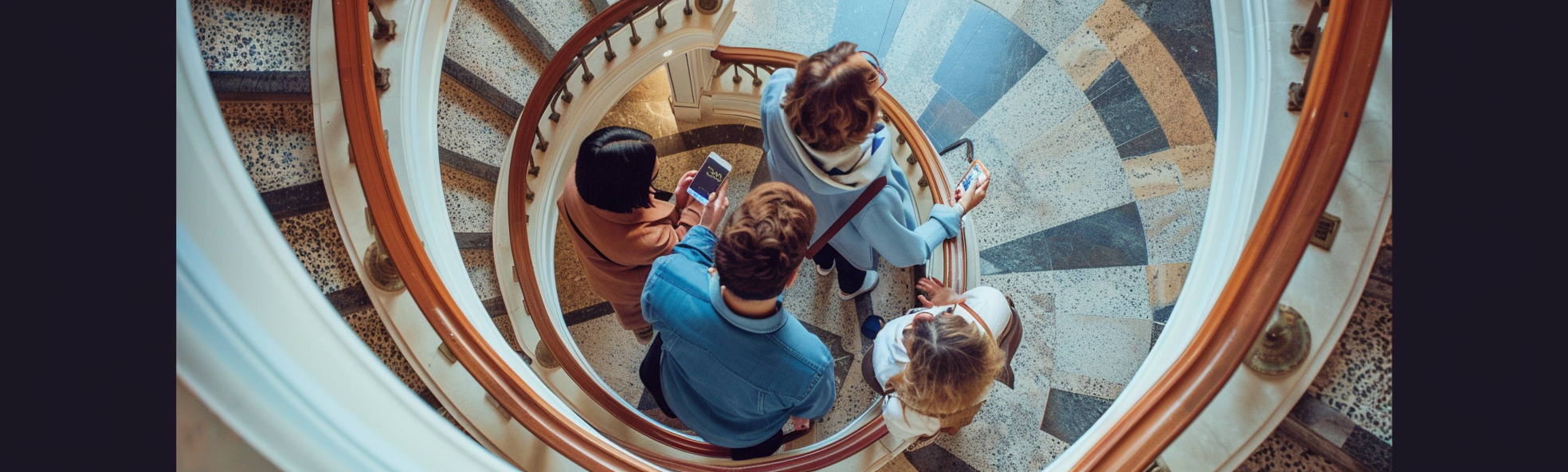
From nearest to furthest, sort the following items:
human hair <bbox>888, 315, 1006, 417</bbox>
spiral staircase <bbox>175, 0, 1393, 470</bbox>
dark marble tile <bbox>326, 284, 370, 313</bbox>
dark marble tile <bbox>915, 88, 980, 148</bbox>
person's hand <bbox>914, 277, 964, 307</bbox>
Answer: spiral staircase <bbox>175, 0, 1393, 470</bbox> < dark marble tile <bbox>326, 284, 370, 313</bbox> < human hair <bbox>888, 315, 1006, 417</bbox> < person's hand <bbox>914, 277, 964, 307</bbox> < dark marble tile <bbox>915, 88, 980, 148</bbox>

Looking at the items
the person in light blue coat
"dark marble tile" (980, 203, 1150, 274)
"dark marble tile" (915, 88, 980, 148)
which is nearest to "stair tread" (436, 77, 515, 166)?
the person in light blue coat

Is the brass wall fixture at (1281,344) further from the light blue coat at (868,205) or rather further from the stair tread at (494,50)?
the stair tread at (494,50)

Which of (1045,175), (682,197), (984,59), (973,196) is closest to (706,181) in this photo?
(682,197)

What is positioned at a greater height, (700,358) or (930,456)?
(700,358)

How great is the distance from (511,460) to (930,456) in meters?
2.05

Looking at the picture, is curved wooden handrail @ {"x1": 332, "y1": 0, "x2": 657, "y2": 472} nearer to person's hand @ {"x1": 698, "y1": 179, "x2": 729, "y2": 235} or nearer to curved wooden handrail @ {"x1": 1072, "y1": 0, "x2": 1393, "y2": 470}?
person's hand @ {"x1": 698, "y1": 179, "x2": 729, "y2": 235}

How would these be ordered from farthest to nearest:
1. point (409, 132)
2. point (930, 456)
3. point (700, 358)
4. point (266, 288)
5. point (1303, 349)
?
point (930, 456)
point (409, 132)
point (700, 358)
point (1303, 349)
point (266, 288)

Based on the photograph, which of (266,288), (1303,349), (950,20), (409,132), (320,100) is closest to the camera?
(266,288)

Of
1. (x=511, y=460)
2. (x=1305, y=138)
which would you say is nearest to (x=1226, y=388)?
(x=1305, y=138)

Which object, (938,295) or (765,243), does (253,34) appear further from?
(938,295)

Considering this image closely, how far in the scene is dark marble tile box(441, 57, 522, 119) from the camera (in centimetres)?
301

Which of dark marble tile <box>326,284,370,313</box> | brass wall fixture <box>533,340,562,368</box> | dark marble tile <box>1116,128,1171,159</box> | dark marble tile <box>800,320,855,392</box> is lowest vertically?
dark marble tile <box>800,320,855,392</box>

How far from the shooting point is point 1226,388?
1700 millimetres

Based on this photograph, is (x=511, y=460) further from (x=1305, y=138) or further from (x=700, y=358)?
(x=1305, y=138)
